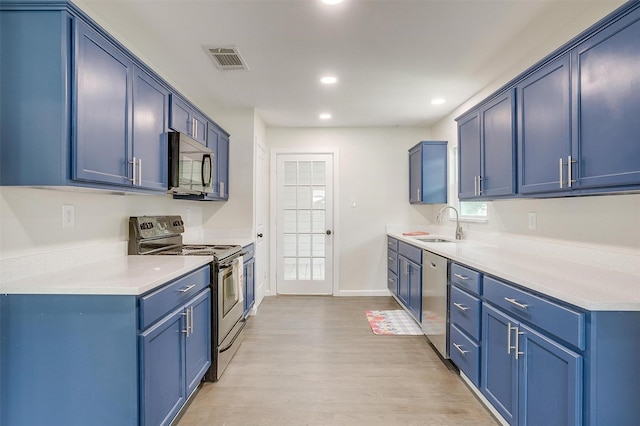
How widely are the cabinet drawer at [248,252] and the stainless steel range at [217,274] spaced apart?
252 mm

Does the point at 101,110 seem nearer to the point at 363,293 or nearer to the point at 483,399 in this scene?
the point at 483,399

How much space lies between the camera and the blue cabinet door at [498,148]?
7.43 ft

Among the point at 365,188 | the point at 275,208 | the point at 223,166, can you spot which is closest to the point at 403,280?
the point at 365,188

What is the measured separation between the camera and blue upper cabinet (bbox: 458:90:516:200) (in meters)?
2.29

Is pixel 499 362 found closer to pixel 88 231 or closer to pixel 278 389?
pixel 278 389

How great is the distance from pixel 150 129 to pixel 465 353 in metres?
2.62

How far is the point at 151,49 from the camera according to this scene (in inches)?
97.9

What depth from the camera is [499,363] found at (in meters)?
1.83

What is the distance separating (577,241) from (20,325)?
9.95ft

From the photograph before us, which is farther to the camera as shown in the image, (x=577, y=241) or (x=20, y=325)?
(x=577, y=241)

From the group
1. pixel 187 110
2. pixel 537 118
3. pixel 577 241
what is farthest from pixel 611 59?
pixel 187 110

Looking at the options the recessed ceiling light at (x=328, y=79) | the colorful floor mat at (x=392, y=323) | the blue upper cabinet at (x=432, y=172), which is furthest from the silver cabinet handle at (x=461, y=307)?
the recessed ceiling light at (x=328, y=79)

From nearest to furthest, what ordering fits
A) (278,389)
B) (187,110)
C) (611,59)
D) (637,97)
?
(637,97) → (611,59) → (278,389) → (187,110)

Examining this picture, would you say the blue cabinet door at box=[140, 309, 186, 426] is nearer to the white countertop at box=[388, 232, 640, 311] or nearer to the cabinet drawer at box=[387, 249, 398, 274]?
the white countertop at box=[388, 232, 640, 311]
